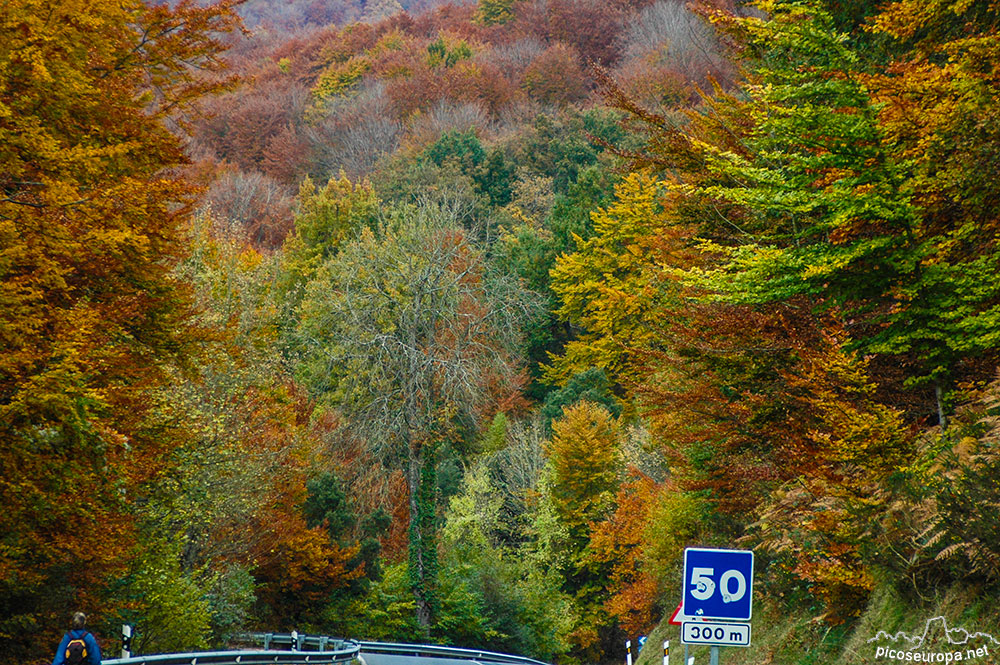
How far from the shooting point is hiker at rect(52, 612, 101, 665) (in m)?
10.6

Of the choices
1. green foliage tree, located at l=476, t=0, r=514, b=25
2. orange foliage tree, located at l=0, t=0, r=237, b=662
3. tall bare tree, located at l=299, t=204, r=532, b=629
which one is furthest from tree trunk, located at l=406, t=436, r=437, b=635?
green foliage tree, located at l=476, t=0, r=514, b=25

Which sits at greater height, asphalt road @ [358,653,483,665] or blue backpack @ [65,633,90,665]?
blue backpack @ [65,633,90,665]

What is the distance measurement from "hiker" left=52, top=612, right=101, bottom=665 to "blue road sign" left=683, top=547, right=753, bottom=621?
741 centimetres

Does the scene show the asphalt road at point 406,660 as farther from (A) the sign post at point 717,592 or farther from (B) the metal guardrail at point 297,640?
(A) the sign post at point 717,592

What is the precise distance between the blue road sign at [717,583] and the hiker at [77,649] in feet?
24.3

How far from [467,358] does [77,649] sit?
20.8 meters

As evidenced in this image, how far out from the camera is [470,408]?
100 ft

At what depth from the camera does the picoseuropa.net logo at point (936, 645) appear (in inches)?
328

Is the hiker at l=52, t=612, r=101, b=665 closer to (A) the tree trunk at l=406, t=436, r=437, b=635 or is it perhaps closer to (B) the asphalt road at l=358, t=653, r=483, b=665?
(B) the asphalt road at l=358, t=653, r=483, b=665

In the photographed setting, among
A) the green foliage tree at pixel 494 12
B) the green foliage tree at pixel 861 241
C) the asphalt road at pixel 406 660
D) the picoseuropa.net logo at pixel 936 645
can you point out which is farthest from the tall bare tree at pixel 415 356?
the green foliage tree at pixel 494 12

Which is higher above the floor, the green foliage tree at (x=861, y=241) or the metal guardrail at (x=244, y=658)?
the green foliage tree at (x=861, y=241)

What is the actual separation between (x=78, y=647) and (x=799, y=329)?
38.3 feet

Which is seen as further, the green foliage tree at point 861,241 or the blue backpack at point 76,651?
the green foliage tree at point 861,241

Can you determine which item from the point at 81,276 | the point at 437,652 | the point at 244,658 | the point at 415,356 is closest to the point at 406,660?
the point at 437,652
